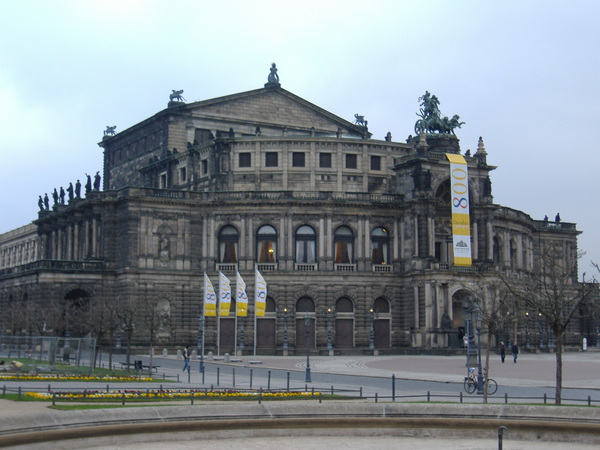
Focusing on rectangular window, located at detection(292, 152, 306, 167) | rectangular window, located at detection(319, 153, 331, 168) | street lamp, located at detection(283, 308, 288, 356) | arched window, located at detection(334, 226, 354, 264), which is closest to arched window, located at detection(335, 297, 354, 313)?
arched window, located at detection(334, 226, 354, 264)

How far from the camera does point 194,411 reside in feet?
86.1

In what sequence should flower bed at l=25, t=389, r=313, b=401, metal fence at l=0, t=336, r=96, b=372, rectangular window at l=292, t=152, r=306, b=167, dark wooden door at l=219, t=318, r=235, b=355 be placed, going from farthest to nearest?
rectangular window at l=292, t=152, r=306, b=167 → dark wooden door at l=219, t=318, r=235, b=355 → metal fence at l=0, t=336, r=96, b=372 → flower bed at l=25, t=389, r=313, b=401

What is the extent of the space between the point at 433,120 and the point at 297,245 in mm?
21710

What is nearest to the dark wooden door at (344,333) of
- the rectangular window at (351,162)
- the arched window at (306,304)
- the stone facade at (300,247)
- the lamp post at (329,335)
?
the stone facade at (300,247)

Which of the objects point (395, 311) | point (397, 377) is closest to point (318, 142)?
point (395, 311)

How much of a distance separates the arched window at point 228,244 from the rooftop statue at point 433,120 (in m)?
24.7

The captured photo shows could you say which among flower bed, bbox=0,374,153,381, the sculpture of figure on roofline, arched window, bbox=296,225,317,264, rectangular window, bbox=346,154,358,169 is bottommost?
flower bed, bbox=0,374,153,381

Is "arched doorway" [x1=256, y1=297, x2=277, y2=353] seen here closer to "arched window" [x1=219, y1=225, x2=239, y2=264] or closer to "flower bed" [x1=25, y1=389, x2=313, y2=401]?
"arched window" [x1=219, y1=225, x2=239, y2=264]

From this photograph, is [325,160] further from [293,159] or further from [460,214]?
[460,214]

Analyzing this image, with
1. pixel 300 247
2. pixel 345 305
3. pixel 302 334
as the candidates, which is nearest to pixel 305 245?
pixel 300 247

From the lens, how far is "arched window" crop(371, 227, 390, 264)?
97.6 meters

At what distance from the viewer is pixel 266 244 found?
95.8 meters

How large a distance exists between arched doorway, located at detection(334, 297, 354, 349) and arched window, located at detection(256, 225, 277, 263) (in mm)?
8801

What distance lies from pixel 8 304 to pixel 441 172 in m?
53.1
